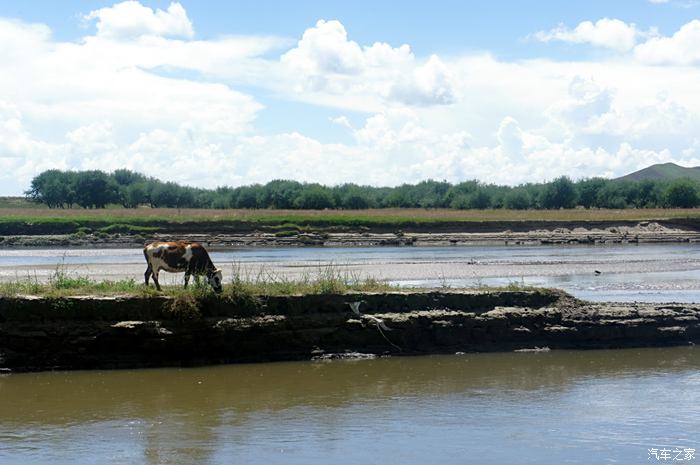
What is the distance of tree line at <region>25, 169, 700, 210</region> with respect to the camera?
11138 cm

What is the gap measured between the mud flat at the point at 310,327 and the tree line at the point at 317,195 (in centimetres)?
9024

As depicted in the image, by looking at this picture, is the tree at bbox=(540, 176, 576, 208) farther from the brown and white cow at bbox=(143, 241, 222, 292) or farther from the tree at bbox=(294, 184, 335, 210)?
the brown and white cow at bbox=(143, 241, 222, 292)

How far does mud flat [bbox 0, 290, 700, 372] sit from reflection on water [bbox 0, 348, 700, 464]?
0.46m

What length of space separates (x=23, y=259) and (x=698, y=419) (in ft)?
129

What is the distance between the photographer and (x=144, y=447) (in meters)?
11.5

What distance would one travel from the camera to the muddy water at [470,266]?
2973 centimetres

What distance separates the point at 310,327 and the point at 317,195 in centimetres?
9363

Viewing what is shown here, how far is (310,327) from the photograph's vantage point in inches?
669

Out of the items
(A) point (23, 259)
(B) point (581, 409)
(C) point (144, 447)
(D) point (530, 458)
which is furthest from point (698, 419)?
(A) point (23, 259)

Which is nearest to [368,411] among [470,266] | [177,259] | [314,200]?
[177,259]

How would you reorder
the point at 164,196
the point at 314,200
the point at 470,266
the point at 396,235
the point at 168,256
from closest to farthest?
the point at 168,256 < the point at 470,266 < the point at 396,235 < the point at 314,200 < the point at 164,196

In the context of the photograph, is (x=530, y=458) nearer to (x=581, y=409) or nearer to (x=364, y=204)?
(x=581, y=409)

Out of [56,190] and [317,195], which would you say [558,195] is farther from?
[56,190]

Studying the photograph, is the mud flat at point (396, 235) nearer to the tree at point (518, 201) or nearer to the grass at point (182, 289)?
the grass at point (182, 289)
